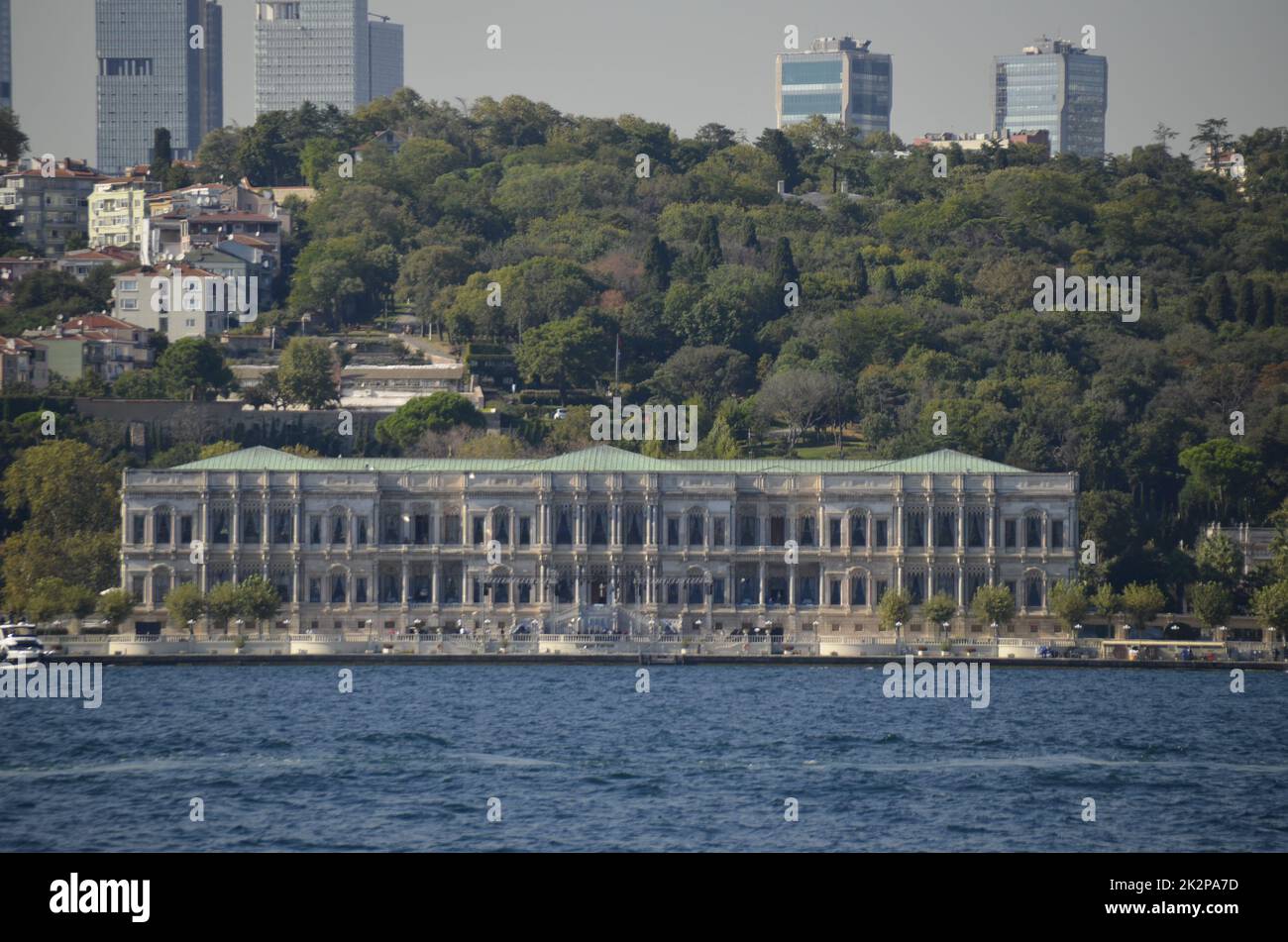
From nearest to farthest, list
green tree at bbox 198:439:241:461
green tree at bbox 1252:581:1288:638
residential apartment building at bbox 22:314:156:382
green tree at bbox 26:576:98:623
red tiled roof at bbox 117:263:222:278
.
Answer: green tree at bbox 26:576:98:623
green tree at bbox 1252:581:1288:638
green tree at bbox 198:439:241:461
residential apartment building at bbox 22:314:156:382
red tiled roof at bbox 117:263:222:278

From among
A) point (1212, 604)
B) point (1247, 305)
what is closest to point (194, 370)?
point (1212, 604)

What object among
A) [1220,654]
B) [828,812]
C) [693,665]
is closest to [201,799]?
[828,812]

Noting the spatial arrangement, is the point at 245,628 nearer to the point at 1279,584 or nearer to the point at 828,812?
the point at 1279,584

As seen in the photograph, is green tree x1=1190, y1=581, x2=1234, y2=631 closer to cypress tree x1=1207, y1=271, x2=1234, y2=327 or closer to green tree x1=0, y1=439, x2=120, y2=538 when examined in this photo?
green tree x1=0, y1=439, x2=120, y2=538

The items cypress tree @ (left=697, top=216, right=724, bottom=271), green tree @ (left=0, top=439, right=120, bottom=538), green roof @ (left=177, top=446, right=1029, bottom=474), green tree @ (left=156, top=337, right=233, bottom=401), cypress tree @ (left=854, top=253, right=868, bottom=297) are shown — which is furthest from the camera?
cypress tree @ (left=697, top=216, right=724, bottom=271)

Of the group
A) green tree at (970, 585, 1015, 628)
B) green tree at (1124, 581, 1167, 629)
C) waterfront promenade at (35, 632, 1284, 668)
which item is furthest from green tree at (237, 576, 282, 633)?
green tree at (1124, 581, 1167, 629)

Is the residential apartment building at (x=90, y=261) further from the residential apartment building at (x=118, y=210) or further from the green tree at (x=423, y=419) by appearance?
the green tree at (x=423, y=419)

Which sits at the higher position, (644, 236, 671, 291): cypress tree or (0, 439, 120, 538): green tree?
→ (644, 236, 671, 291): cypress tree

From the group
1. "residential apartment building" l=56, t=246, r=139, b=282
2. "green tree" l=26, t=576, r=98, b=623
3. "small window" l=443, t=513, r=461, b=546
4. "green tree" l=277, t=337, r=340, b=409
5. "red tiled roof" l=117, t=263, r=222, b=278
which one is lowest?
"green tree" l=26, t=576, r=98, b=623

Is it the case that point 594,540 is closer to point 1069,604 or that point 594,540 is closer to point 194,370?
point 1069,604
